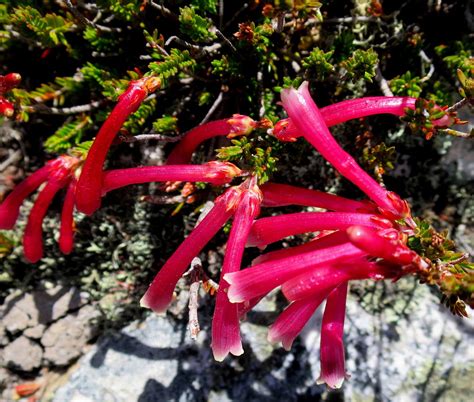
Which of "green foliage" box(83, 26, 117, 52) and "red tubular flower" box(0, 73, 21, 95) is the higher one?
"green foliage" box(83, 26, 117, 52)

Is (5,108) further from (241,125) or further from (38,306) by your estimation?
(38,306)

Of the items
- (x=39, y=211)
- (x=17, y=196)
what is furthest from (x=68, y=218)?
(x=17, y=196)

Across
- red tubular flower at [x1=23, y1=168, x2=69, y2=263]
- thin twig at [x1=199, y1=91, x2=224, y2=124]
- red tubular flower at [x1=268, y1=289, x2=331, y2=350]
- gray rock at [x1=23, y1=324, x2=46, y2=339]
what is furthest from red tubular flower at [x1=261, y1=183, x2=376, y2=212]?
gray rock at [x1=23, y1=324, x2=46, y2=339]

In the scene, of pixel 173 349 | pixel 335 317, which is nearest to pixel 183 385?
pixel 173 349

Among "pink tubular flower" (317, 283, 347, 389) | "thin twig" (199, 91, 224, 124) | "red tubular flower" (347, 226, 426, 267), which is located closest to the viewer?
"red tubular flower" (347, 226, 426, 267)

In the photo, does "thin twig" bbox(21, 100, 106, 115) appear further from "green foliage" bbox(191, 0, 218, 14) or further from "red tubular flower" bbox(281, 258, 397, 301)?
"red tubular flower" bbox(281, 258, 397, 301)

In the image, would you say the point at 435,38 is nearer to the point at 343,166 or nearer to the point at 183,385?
the point at 343,166

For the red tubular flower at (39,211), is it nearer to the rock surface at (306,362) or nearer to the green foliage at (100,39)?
the green foliage at (100,39)
